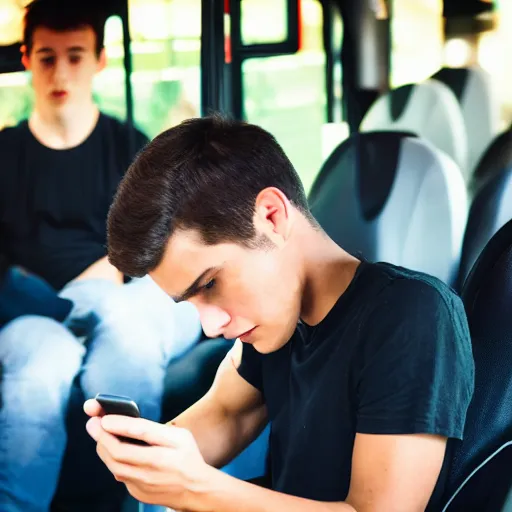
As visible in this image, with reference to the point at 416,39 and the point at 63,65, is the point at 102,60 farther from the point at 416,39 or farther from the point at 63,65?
the point at 416,39

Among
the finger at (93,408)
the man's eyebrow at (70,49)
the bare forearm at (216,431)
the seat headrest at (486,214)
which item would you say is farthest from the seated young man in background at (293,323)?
the man's eyebrow at (70,49)

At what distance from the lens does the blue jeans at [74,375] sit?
163cm

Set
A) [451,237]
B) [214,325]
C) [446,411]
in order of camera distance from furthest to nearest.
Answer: [451,237] → [214,325] → [446,411]

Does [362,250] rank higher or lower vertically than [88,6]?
lower

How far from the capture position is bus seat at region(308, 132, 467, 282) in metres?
1.59

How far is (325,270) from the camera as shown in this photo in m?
1.18

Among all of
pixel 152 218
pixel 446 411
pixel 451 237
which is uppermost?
pixel 152 218

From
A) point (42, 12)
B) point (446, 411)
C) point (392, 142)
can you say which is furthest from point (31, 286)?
point (446, 411)

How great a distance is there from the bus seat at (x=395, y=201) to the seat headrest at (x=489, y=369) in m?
0.27

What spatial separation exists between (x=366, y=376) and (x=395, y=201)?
66cm

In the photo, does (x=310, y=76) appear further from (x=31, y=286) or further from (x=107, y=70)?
(x=31, y=286)

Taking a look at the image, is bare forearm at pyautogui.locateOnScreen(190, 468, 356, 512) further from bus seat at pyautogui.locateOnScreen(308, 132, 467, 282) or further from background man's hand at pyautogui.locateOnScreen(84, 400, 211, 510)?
bus seat at pyautogui.locateOnScreen(308, 132, 467, 282)

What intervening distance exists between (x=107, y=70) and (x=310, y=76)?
1.50 ft

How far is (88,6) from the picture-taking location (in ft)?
5.27
